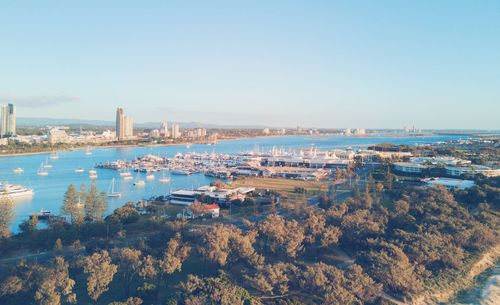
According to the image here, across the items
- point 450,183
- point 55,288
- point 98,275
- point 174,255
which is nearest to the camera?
point 55,288

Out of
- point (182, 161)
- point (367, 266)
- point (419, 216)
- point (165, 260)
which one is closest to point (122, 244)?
point (165, 260)

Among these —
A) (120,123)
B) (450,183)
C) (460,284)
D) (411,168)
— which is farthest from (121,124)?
(460,284)

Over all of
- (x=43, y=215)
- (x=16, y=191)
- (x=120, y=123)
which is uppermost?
(x=120, y=123)

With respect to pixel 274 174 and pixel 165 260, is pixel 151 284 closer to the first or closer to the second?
pixel 165 260

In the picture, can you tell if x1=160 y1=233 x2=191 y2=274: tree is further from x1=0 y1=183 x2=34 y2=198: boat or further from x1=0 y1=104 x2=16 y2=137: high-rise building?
x1=0 y1=104 x2=16 y2=137: high-rise building

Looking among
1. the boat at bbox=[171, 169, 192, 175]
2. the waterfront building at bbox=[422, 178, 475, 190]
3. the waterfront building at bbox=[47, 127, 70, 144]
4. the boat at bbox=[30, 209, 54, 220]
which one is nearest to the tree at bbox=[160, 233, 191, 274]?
the boat at bbox=[30, 209, 54, 220]

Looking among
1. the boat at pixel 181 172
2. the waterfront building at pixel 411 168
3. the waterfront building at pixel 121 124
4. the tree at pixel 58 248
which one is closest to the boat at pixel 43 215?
the tree at pixel 58 248

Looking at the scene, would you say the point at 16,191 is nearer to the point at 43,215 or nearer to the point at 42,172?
the point at 43,215
